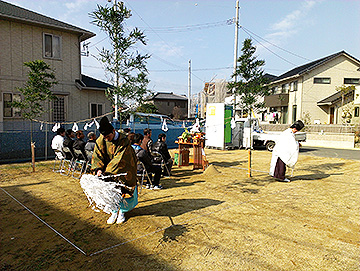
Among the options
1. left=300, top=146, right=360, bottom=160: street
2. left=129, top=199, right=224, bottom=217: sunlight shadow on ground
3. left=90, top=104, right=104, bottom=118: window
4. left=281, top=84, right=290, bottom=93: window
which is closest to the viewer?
left=129, top=199, right=224, bottom=217: sunlight shadow on ground

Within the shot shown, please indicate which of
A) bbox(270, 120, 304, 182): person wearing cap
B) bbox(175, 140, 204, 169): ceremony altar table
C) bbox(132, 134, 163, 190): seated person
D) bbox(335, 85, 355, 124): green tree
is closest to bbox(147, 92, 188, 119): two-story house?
bbox(335, 85, 355, 124): green tree

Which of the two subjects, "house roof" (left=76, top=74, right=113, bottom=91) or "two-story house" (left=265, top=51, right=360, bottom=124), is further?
"two-story house" (left=265, top=51, right=360, bottom=124)

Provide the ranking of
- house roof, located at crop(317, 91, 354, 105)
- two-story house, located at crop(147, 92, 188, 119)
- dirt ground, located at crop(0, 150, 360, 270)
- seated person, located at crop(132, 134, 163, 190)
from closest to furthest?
dirt ground, located at crop(0, 150, 360, 270) < seated person, located at crop(132, 134, 163, 190) < house roof, located at crop(317, 91, 354, 105) < two-story house, located at crop(147, 92, 188, 119)

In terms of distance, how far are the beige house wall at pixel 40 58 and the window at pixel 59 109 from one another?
0.21 m

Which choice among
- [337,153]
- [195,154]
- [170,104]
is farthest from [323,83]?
[170,104]

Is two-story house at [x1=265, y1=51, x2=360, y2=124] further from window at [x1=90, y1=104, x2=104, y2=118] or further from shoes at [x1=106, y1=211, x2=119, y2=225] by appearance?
shoes at [x1=106, y1=211, x2=119, y2=225]

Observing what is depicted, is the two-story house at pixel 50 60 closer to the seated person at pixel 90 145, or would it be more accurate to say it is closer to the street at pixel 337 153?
the seated person at pixel 90 145

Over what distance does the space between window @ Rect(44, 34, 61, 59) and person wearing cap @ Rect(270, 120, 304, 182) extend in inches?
489

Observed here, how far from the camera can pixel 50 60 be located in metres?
13.7

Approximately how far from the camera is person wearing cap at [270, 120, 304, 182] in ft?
23.5

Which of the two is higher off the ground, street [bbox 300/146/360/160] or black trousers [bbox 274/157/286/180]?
black trousers [bbox 274/157/286/180]

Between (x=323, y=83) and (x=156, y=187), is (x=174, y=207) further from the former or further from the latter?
(x=323, y=83)

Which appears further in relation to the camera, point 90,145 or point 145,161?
point 90,145

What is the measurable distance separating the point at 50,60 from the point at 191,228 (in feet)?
43.0
